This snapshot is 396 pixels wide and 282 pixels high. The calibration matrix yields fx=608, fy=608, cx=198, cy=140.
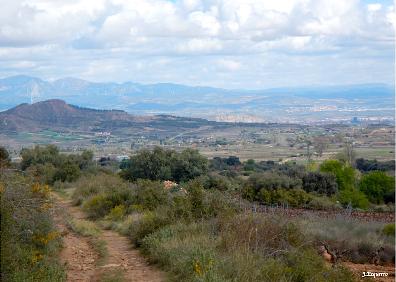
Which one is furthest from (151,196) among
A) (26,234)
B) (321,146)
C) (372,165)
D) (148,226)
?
(321,146)

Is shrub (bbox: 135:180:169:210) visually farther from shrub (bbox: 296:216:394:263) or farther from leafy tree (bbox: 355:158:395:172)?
leafy tree (bbox: 355:158:395:172)

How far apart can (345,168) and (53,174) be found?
1772 cm

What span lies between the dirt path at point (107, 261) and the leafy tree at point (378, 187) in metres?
17.4

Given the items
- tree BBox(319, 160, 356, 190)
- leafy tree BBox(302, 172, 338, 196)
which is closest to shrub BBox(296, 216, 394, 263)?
leafy tree BBox(302, 172, 338, 196)

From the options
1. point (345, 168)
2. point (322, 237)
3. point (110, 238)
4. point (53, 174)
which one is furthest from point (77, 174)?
point (322, 237)

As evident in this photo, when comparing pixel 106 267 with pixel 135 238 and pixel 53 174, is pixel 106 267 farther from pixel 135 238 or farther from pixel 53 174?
pixel 53 174

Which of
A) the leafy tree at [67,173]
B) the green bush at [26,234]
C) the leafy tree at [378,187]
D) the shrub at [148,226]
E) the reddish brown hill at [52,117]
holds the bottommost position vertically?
the leafy tree at [378,187]

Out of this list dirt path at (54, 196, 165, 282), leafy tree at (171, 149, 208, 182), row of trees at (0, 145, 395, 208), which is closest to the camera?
dirt path at (54, 196, 165, 282)

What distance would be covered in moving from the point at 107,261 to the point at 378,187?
20.8 meters

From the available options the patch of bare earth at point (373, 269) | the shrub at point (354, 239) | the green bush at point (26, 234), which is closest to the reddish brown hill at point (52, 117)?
the shrub at point (354, 239)

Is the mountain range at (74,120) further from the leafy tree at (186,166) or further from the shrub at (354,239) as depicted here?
the shrub at (354,239)

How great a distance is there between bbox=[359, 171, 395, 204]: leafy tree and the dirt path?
1744cm

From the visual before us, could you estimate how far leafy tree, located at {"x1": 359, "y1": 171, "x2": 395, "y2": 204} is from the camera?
31.3m

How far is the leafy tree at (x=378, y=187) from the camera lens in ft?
103
